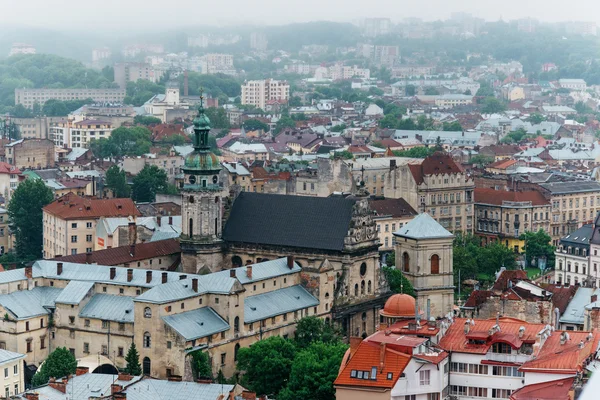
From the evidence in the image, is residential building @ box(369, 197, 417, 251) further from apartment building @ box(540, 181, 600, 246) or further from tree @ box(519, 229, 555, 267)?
apartment building @ box(540, 181, 600, 246)

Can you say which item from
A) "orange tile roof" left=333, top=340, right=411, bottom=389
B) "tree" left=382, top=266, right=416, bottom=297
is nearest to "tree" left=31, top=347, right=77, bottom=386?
"orange tile roof" left=333, top=340, right=411, bottom=389

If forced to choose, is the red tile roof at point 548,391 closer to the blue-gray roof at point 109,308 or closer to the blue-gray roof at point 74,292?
the blue-gray roof at point 109,308

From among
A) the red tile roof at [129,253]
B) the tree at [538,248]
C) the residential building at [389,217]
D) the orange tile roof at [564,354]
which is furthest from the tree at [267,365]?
the tree at [538,248]

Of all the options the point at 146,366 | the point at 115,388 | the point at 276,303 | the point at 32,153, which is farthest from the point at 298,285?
the point at 32,153

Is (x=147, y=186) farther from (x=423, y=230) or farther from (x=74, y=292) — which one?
(x=74, y=292)

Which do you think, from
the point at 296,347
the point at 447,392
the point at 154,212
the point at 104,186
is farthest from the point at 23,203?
the point at 447,392

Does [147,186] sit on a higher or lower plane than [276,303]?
lower
